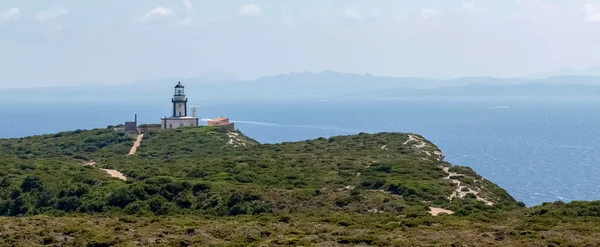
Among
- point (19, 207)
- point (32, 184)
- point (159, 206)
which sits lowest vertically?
point (19, 207)

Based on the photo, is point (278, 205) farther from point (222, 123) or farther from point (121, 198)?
point (222, 123)

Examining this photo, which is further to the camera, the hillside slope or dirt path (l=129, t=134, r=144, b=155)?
dirt path (l=129, t=134, r=144, b=155)

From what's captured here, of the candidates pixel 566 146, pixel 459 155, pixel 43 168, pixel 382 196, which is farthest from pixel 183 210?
pixel 566 146

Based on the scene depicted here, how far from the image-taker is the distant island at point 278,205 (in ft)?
64.8

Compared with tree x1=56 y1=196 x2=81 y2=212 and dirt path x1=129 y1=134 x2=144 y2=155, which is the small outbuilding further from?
tree x1=56 y1=196 x2=81 y2=212

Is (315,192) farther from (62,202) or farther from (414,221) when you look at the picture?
(62,202)

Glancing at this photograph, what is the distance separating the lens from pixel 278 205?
27469 mm

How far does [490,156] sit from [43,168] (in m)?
72.7

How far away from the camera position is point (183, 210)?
27297 mm

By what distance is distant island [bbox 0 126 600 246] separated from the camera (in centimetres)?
1976

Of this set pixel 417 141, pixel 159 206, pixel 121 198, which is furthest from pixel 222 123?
pixel 159 206

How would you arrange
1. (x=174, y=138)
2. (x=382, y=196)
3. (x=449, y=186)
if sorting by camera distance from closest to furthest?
(x=382, y=196) < (x=449, y=186) < (x=174, y=138)

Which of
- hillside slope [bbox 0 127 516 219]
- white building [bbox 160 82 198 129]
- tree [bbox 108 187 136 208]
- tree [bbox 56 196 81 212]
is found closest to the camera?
hillside slope [bbox 0 127 516 219]

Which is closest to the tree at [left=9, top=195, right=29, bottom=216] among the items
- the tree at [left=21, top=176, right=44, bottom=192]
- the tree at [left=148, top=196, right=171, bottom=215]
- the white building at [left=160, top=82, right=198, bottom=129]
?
the tree at [left=21, top=176, right=44, bottom=192]
